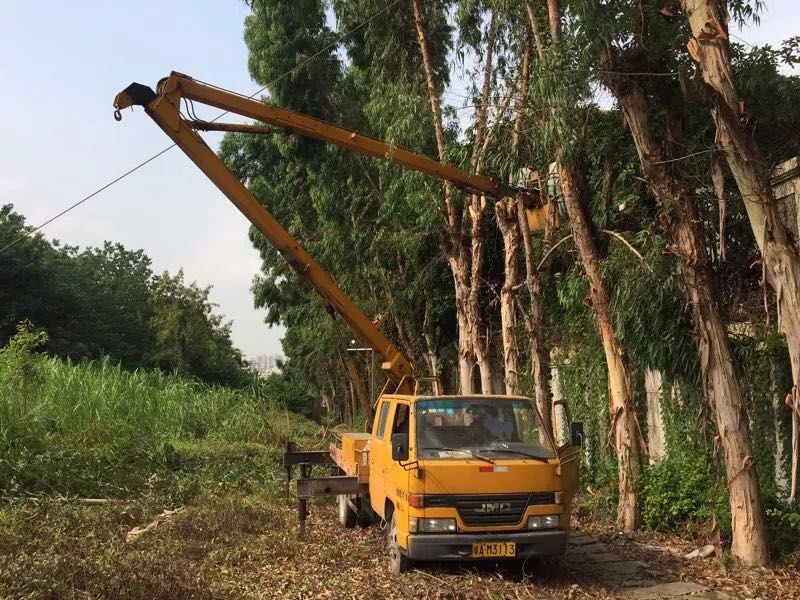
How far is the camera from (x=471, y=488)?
7.51 m

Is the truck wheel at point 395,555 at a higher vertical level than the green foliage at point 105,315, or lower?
lower

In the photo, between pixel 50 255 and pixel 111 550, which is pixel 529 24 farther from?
pixel 50 255

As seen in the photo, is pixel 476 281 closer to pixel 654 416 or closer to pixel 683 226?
pixel 654 416

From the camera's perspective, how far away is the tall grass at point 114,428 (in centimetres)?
1274

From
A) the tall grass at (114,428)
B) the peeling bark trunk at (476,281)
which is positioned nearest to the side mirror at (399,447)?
the tall grass at (114,428)

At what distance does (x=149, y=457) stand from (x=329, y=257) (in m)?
9.55

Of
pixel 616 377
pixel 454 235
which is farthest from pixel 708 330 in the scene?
pixel 454 235

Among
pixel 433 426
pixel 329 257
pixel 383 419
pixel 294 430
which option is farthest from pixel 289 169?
pixel 433 426

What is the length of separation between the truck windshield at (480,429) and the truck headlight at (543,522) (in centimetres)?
60

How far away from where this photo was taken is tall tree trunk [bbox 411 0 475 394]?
15.5 metres

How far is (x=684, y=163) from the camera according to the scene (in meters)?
9.93

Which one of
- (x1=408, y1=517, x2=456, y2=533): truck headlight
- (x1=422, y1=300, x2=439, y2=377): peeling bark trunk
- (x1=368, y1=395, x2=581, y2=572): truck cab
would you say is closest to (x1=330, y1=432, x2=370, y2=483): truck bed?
(x1=368, y1=395, x2=581, y2=572): truck cab

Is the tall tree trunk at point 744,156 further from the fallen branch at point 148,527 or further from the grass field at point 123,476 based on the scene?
the fallen branch at point 148,527

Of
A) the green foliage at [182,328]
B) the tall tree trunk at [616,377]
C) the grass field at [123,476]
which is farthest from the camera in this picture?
the green foliage at [182,328]
